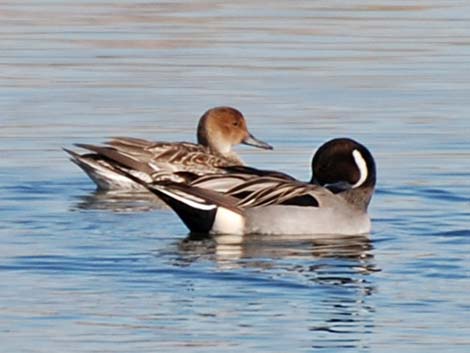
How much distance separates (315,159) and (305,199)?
2.04ft

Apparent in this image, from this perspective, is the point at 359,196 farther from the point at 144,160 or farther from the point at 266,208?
the point at 144,160

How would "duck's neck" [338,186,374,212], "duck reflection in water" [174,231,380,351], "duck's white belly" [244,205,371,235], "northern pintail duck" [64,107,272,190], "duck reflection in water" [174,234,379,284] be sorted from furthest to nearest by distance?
"northern pintail duck" [64,107,272,190]
"duck's neck" [338,186,374,212]
"duck's white belly" [244,205,371,235]
"duck reflection in water" [174,234,379,284]
"duck reflection in water" [174,231,380,351]

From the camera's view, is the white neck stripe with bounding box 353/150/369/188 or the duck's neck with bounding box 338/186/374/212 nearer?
the duck's neck with bounding box 338/186/374/212

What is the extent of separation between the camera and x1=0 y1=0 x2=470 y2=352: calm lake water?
34.5 feet

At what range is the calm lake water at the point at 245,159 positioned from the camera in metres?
10.5

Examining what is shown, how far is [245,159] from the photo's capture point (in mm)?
17750

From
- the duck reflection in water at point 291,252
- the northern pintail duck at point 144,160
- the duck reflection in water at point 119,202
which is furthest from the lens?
the northern pintail duck at point 144,160

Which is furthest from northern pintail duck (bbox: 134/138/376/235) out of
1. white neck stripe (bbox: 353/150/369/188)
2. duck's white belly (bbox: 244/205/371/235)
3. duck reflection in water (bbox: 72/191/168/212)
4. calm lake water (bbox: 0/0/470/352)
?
duck reflection in water (bbox: 72/191/168/212)

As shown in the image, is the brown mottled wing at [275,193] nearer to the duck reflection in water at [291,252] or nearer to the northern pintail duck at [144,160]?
the duck reflection in water at [291,252]

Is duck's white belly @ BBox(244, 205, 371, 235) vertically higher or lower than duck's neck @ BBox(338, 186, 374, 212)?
lower

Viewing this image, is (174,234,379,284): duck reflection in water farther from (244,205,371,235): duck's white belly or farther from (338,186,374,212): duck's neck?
(338,186,374,212): duck's neck

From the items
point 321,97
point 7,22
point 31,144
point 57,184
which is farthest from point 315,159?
point 7,22

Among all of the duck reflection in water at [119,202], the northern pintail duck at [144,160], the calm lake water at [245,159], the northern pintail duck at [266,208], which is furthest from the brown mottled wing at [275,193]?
the northern pintail duck at [144,160]

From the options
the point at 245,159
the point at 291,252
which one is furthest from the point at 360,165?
the point at 245,159
